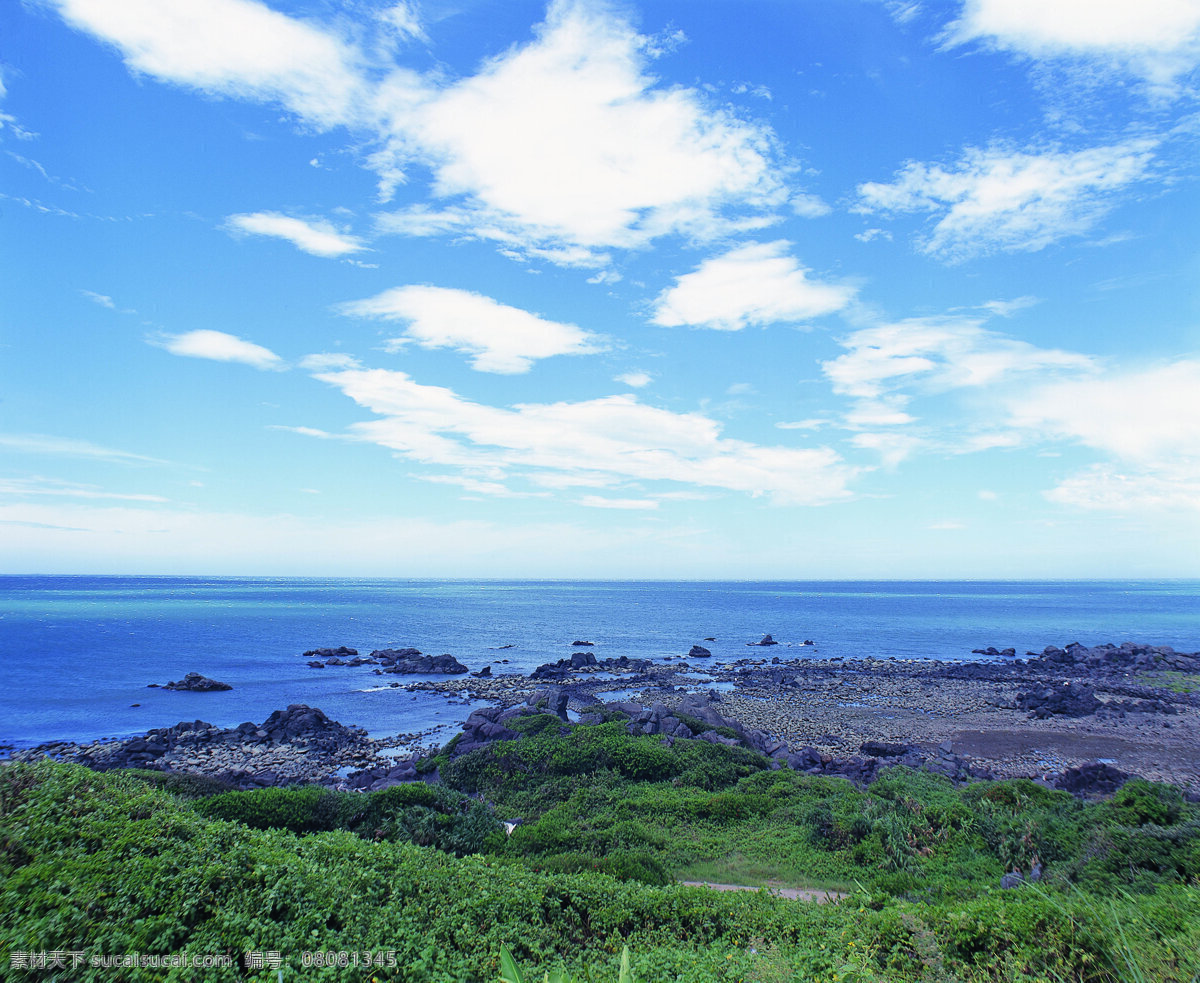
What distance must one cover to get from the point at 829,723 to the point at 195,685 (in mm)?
42904

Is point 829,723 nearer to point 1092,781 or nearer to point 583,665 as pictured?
point 1092,781

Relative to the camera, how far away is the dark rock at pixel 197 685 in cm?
4384

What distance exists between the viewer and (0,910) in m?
5.63

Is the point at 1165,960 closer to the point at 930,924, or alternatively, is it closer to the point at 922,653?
the point at 930,924

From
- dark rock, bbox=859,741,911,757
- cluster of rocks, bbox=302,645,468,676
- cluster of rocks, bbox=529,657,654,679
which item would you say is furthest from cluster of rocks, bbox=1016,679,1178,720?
cluster of rocks, bbox=302,645,468,676

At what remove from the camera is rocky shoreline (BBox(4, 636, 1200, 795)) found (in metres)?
25.6

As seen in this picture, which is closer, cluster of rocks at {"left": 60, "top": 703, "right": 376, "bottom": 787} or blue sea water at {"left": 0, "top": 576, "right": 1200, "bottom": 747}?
cluster of rocks at {"left": 60, "top": 703, "right": 376, "bottom": 787}

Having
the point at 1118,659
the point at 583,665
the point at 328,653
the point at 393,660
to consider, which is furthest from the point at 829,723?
the point at 328,653

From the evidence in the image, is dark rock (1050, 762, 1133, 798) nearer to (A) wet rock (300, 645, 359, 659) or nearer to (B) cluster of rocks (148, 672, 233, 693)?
(B) cluster of rocks (148, 672, 233, 693)

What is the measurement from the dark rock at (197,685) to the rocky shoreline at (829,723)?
1203 cm

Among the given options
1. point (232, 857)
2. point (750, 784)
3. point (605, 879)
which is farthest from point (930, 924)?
point (750, 784)

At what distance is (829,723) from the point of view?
34.8m

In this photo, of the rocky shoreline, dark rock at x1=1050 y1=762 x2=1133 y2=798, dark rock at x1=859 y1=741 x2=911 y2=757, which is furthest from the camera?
dark rock at x1=859 y1=741 x2=911 y2=757

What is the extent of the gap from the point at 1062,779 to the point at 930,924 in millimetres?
20016
